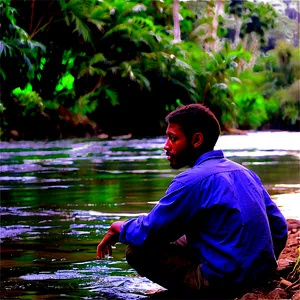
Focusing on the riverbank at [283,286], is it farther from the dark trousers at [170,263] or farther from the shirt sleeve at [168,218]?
the shirt sleeve at [168,218]

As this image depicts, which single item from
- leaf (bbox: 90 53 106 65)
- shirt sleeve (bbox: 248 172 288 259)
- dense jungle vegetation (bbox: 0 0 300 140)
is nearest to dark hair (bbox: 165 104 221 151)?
shirt sleeve (bbox: 248 172 288 259)

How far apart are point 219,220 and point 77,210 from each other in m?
5.84

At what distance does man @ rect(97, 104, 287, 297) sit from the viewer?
15.2 feet

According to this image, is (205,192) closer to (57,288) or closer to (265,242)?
(265,242)

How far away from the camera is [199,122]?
4.78m

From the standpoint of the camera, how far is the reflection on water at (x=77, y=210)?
5.96 meters

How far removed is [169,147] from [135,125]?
3647 centimetres

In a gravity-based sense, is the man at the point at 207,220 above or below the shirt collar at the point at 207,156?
below

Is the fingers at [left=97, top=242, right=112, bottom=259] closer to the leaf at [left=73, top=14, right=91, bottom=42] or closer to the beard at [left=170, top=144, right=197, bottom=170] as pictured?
the beard at [left=170, top=144, right=197, bottom=170]

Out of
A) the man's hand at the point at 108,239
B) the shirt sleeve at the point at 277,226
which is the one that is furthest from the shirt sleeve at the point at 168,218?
the shirt sleeve at the point at 277,226

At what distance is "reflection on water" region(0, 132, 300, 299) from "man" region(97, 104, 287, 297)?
2.43ft

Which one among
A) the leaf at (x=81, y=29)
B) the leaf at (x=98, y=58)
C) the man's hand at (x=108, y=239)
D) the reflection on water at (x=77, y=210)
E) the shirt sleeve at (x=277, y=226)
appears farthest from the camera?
the leaf at (x=98, y=58)

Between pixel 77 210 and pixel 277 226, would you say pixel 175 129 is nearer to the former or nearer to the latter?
pixel 277 226

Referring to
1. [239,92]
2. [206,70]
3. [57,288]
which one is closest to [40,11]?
[206,70]
